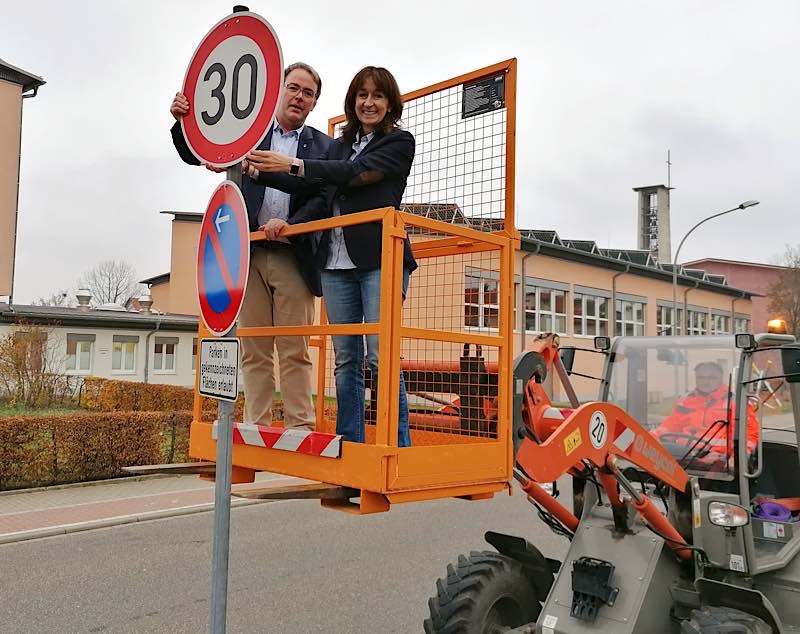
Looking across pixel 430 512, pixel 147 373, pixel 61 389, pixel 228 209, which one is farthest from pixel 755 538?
pixel 147 373

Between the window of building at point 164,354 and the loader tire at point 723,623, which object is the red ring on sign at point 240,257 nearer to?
the loader tire at point 723,623

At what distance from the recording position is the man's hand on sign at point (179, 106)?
2.96m

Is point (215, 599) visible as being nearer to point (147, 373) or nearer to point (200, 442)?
point (200, 442)

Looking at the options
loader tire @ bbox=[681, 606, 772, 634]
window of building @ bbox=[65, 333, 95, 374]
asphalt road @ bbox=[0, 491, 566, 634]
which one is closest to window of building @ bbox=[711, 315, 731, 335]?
window of building @ bbox=[65, 333, 95, 374]

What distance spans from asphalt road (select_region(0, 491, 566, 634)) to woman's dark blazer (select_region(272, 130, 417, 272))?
3038 mm

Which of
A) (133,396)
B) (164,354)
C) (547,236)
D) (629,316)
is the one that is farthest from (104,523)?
(629,316)

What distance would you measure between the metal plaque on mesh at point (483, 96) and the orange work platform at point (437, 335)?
1 centimetres

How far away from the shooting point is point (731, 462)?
414 centimetres

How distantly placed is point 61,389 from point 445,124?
20369mm

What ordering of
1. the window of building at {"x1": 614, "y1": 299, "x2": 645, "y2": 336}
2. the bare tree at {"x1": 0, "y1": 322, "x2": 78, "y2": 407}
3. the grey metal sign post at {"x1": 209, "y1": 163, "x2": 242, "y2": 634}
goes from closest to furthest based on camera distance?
the grey metal sign post at {"x1": 209, "y1": 163, "x2": 242, "y2": 634} → the bare tree at {"x1": 0, "y1": 322, "x2": 78, "y2": 407} → the window of building at {"x1": 614, "y1": 299, "x2": 645, "y2": 336}

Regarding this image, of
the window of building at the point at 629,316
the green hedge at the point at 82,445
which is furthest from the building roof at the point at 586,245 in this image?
the green hedge at the point at 82,445

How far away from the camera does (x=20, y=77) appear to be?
30.5 metres

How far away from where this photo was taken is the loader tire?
11.0ft

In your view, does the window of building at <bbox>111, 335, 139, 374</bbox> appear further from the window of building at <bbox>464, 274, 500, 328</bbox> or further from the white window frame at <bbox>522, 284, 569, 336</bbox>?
the window of building at <bbox>464, 274, 500, 328</bbox>
